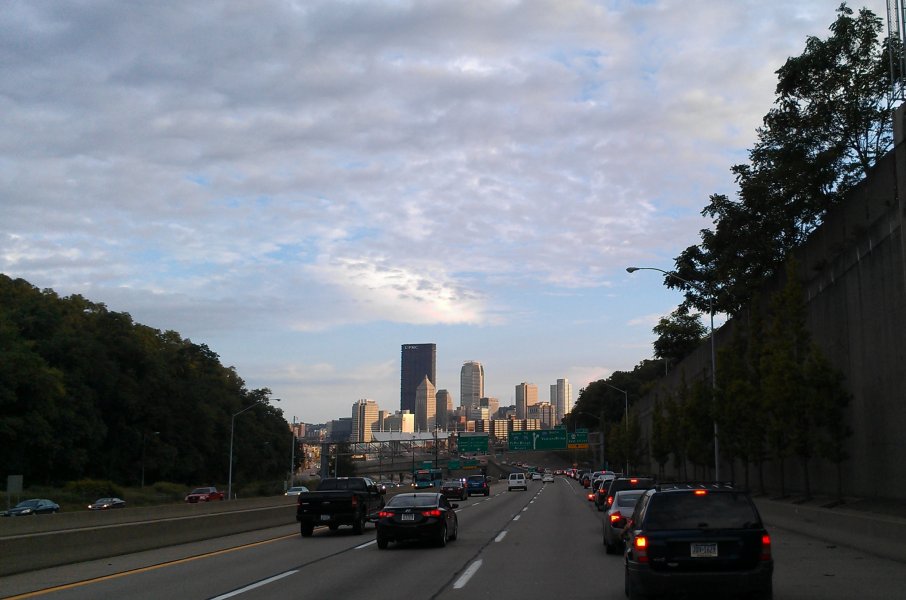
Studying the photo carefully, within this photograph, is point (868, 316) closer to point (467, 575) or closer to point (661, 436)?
point (467, 575)

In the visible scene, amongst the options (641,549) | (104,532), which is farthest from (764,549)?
(104,532)

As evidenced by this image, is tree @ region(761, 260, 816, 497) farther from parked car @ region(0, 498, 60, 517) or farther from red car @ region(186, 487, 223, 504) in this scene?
red car @ region(186, 487, 223, 504)

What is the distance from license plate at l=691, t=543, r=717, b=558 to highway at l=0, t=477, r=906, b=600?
2.36 m

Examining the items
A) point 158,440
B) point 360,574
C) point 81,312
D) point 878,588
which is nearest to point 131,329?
point 81,312

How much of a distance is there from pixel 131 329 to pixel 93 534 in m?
80.6

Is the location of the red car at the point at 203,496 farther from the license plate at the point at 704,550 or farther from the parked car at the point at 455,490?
the license plate at the point at 704,550

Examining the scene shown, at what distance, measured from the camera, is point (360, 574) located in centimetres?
1644

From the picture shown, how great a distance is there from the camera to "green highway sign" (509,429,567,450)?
343 ft

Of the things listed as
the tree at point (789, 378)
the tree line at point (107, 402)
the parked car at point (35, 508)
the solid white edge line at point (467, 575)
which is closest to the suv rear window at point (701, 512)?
the solid white edge line at point (467, 575)

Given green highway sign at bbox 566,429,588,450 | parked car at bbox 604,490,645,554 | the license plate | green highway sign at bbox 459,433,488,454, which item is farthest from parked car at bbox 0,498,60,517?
green highway sign at bbox 566,429,588,450

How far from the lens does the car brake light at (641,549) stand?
11.1 meters

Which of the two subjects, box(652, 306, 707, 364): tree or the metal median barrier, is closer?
the metal median barrier

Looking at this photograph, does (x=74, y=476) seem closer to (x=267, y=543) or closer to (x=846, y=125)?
(x=267, y=543)

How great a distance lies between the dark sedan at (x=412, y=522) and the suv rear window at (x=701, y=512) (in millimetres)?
11258
